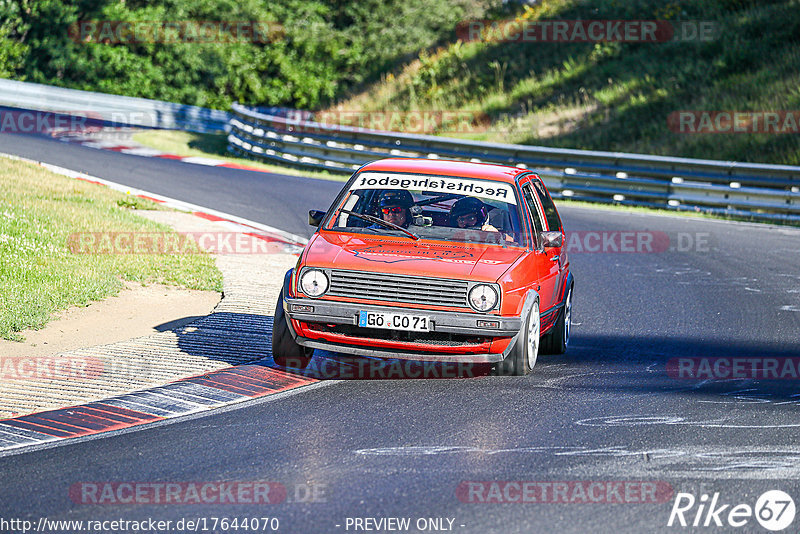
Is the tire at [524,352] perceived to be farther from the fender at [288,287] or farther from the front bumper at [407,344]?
the fender at [288,287]

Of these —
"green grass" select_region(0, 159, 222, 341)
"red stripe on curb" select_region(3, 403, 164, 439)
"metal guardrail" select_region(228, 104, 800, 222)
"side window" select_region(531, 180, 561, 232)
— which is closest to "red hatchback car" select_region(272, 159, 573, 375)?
"side window" select_region(531, 180, 561, 232)

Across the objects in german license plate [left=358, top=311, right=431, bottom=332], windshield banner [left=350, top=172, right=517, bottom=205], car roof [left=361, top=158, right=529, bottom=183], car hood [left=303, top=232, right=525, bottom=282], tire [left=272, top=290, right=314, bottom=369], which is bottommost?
tire [left=272, top=290, right=314, bottom=369]

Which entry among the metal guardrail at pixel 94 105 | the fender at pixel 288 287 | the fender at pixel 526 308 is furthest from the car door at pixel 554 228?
the metal guardrail at pixel 94 105

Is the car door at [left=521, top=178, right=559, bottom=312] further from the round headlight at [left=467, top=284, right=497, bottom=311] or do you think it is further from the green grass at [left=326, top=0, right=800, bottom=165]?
the green grass at [left=326, top=0, right=800, bottom=165]

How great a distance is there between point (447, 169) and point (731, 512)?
4852mm

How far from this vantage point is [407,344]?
7785 mm

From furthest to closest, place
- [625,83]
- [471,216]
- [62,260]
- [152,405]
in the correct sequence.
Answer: [625,83] < [62,260] < [471,216] < [152,405]

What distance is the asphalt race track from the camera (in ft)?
17.1

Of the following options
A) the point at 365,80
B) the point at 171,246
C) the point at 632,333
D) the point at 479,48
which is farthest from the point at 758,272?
the point at 365,80

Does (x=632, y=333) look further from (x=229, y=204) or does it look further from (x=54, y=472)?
(x=229, y=204)

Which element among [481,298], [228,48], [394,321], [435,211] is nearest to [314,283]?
[394,321]

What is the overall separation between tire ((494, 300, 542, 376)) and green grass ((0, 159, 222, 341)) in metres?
4.31

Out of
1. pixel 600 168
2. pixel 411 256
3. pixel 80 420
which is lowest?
pixel 80 420

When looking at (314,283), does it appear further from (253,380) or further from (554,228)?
(554,228)
